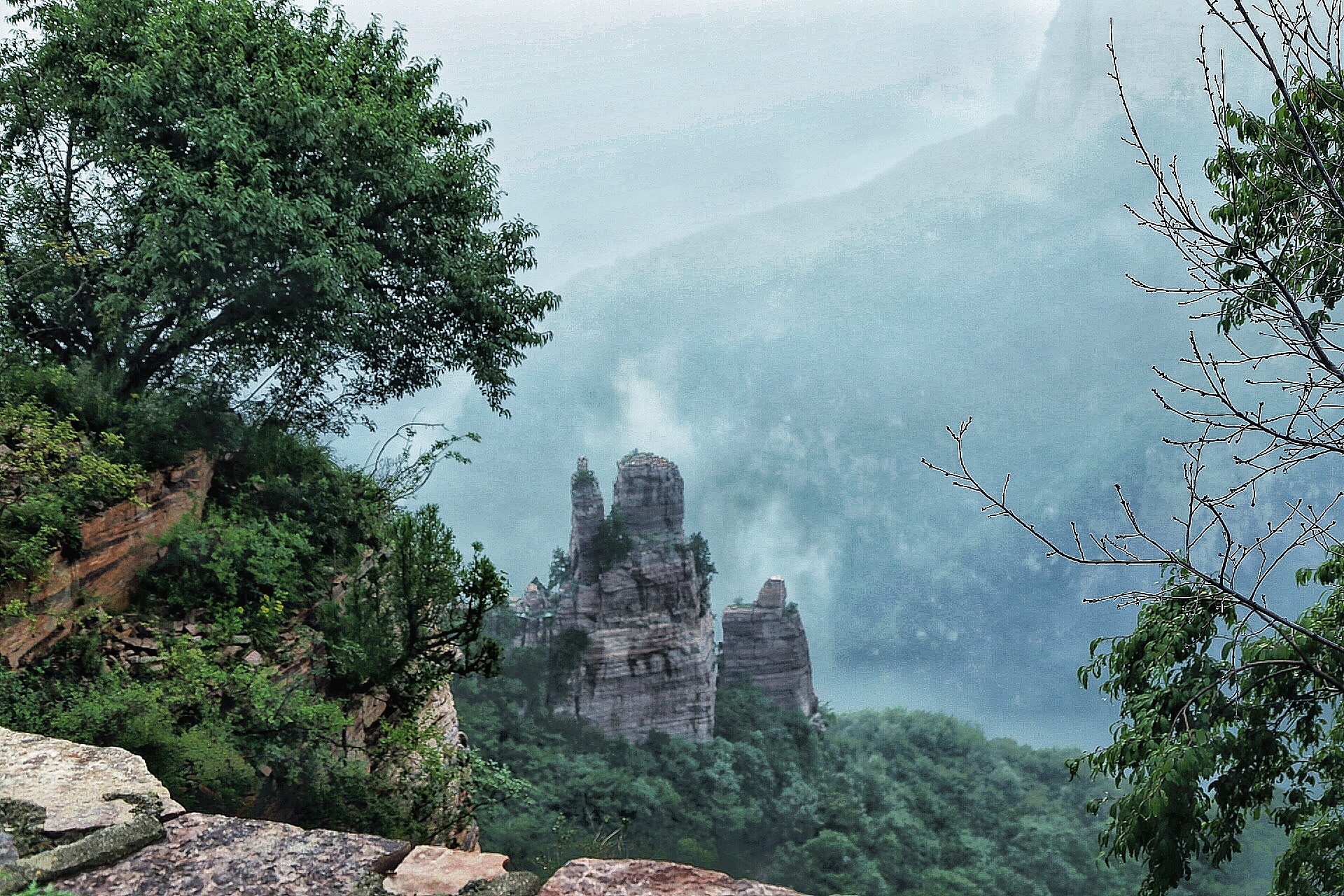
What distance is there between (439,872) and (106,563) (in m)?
4.18

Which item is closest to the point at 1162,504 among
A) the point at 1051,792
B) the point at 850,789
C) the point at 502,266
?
the point at 1051,792

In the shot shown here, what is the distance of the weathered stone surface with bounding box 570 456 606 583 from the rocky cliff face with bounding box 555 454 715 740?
0.15 feet

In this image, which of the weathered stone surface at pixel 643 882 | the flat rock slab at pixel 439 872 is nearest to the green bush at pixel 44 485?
the flat rock slab at pixel 439 872

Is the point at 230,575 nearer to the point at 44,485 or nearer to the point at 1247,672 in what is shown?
the point at 44,485

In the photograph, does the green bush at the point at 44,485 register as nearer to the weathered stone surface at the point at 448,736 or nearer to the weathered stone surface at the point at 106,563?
the weathered stone surface at the point at 106,563

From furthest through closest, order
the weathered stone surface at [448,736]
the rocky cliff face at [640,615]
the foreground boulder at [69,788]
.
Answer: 1. the rocky cliff face at [640,615]
2. the weathered stone surface at [448,736]
3. the foreground boulder at [69,788]

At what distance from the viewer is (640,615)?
117 ft

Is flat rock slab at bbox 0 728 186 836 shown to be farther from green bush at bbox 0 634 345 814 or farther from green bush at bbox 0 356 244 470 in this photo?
green bush at bbox 0 356 244 470

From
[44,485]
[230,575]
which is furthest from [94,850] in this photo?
[230,575]

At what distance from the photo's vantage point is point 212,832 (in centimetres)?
283

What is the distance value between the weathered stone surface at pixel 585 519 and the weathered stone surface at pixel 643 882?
34.2 metres

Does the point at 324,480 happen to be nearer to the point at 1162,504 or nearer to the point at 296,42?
the point at 296,42

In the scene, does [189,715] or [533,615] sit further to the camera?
[533,615]

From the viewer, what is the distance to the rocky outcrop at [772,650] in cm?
3862
